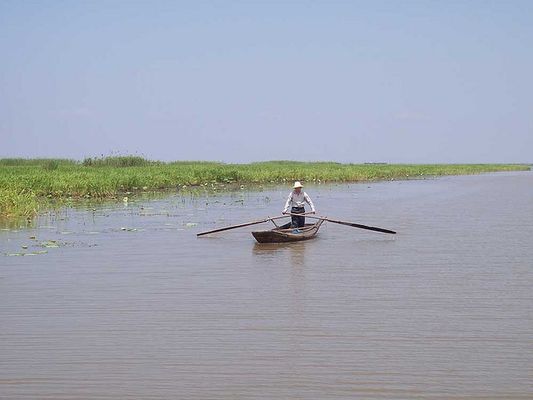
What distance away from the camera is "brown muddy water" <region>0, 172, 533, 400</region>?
5.61 meters

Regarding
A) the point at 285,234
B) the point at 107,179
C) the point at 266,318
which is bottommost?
the point at 266,318

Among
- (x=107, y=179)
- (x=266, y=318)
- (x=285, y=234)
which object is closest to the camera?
(x=266, y=318)

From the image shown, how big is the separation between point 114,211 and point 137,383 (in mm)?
18108

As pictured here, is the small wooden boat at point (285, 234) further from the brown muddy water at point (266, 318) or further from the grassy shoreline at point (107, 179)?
the grassy shoreline at point (107, 179)

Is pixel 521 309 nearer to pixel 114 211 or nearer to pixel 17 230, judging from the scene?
pixel 17 230

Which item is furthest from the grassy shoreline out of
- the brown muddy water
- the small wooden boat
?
the small wooden boat

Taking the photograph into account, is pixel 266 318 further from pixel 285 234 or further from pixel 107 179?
pixel 107 179

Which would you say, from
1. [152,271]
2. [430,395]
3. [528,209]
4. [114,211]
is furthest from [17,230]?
[528,209]

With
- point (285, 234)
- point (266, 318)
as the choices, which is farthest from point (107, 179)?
point (266, 318)

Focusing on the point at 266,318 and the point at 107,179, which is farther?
the point at 107,179

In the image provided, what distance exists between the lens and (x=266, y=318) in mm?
7777

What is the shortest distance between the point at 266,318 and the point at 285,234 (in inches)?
285

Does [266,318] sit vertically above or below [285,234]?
below

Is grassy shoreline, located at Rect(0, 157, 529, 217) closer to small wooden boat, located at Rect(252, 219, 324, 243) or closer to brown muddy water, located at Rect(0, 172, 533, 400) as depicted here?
brown muddy water, located at Rect(0, 172, 533, 400)
